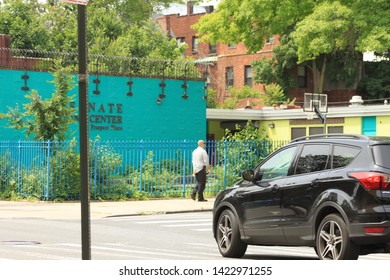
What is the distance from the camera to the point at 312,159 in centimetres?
1289

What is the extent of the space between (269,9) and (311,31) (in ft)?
12.4

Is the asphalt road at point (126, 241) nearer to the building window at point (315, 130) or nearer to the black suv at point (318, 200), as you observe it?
the black suv at point (318, 200)

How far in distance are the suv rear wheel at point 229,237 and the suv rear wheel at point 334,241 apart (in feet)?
6.44

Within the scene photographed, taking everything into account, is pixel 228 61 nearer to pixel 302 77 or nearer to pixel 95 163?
pixel 302 77

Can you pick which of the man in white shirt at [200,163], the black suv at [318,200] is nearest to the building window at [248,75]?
the man in white shirt at [200,163]

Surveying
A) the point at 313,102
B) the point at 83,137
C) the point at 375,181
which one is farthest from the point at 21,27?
the point at 83,137

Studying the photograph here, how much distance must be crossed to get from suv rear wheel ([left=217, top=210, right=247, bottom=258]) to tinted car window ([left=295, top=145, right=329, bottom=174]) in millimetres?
1541

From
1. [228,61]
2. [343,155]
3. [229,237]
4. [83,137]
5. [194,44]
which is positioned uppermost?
[194,44]

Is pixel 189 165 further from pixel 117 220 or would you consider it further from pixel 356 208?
pixel 356 208

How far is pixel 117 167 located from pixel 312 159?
17575 millimetres

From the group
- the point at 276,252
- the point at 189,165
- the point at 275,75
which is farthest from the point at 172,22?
the point at 276,252

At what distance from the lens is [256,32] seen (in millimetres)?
49250

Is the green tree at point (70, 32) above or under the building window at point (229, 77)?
above

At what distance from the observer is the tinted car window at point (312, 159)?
12672mm
